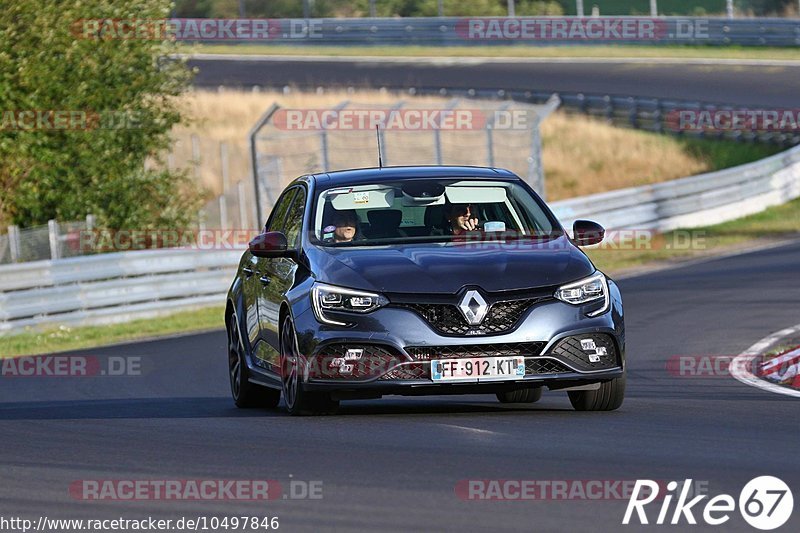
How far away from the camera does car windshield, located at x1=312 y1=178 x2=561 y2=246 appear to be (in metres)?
10.9

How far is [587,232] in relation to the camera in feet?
35.7

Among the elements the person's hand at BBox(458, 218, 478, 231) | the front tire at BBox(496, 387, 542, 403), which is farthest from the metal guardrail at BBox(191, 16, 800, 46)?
the person's hand at BBox(458, 218, 478, 231)

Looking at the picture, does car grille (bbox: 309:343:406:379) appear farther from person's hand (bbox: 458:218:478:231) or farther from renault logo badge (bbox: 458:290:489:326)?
person's hand (bbox: 458:218:478:231)

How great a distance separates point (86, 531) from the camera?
682cm

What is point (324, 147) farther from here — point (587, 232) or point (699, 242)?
point (587, 232)

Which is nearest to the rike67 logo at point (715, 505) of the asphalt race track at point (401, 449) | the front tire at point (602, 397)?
the asphalt race track at point (401, 449)

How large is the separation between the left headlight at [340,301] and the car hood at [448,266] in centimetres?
5

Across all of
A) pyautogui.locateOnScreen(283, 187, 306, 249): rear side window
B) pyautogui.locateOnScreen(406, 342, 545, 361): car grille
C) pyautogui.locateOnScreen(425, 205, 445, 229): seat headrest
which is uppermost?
pyautogui.locateOnScreen(425, 205, 445, 229): seat headrest

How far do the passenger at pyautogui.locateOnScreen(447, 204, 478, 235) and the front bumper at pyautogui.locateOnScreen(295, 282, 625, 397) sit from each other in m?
1.24

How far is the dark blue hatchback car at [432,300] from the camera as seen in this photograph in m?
9.75

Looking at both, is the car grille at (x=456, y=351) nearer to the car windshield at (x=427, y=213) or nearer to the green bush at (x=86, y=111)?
the car windshield at (x=427, y=213)

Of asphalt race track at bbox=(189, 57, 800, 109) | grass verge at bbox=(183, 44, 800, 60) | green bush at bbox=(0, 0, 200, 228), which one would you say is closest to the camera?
green bush at bbox=(0, 0, 200, 228)

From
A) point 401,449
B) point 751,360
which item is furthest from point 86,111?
point 401,449

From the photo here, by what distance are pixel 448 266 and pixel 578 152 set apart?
112 ft
